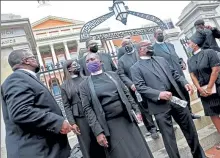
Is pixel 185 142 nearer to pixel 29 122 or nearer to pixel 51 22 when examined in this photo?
pixel 29 122

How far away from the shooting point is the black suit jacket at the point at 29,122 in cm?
223

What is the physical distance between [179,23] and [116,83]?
6.99m

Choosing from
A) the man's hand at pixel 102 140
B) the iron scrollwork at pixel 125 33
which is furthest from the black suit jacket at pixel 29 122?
the iron scrollwork at pixel 125 33

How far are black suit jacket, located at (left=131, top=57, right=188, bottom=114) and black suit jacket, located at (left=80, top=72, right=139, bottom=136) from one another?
352mm

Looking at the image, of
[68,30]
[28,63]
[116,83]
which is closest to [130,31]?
[116,83]

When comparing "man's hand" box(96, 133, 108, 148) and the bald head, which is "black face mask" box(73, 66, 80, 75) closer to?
the bald head

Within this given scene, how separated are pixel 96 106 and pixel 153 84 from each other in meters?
0.98

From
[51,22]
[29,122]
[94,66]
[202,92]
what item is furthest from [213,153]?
[51,22]

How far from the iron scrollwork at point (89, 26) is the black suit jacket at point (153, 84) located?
15.5 ft

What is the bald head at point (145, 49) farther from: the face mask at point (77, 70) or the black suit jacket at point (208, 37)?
the black suit jacket at point (208, 37)

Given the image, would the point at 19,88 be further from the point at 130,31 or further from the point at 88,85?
the point at 130,31

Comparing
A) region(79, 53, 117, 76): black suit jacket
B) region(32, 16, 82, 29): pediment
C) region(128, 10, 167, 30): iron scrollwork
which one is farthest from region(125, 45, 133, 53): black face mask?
region(32, 16, 82, 29): pediment

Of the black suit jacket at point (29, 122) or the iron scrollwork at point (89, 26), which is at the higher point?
the iron scrollwork at point (89, 26)

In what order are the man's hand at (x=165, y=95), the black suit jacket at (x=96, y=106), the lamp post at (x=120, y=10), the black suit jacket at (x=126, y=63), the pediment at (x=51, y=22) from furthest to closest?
the pediment at (x=51, y=22) → the lamp post at (x=120, y=10) → the black suit jacket at (x=126, y=63) → the man's hand at (x=165, y=95) → the black suit jacket at (x=96, y=106)
